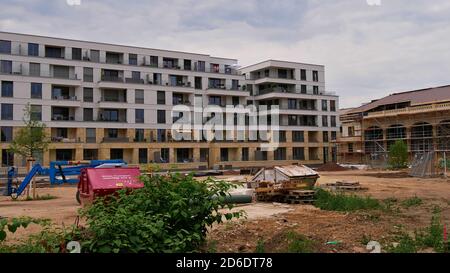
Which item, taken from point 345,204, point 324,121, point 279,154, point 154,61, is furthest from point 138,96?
point 345,204

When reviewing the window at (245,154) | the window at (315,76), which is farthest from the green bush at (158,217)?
the window at (315,76)

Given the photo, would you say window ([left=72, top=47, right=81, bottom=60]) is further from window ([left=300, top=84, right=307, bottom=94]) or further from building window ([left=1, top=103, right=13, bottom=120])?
window ([left=300, top=84, right=307, bottom=94])

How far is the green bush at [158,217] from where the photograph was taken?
5504mm

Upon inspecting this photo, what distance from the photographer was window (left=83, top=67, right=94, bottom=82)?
5735cm

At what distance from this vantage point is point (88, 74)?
189ft

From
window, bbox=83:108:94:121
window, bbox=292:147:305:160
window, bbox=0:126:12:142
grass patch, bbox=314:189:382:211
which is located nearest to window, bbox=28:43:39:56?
window, bbox=83:108:94:121

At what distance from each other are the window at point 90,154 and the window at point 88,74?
9.52 m

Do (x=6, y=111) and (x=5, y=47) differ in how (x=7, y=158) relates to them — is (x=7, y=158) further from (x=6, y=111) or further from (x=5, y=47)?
(x=5, y=47)

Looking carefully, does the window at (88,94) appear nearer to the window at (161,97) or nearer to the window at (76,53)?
the window at (76,53)

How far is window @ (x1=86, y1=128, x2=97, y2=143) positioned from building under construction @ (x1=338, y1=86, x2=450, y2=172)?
37693mm
